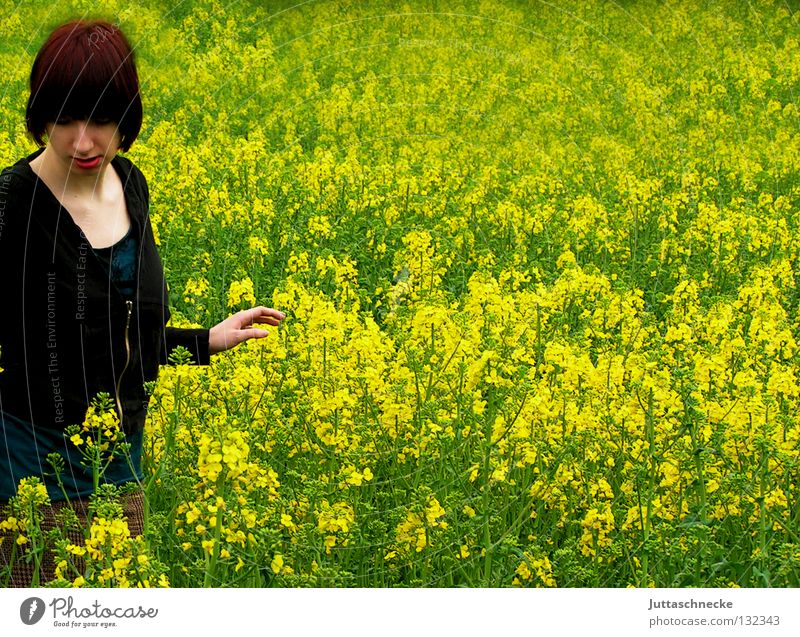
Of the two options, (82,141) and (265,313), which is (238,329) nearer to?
(265,313)

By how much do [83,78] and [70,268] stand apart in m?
0.49

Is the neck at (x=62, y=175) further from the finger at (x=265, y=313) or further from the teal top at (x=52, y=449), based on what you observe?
the finger at (x=265, y=313)

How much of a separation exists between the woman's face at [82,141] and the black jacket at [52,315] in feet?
0.33

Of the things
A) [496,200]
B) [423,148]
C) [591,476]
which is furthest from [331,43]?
[591,476]

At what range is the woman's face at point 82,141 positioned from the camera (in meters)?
3.41

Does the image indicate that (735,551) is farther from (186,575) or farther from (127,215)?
(127,215)

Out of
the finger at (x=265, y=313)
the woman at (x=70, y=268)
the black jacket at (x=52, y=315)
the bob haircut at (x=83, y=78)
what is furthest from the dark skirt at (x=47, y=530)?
the bob haircut at (x=83, y=78)

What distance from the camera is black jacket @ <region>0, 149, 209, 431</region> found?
343 cm

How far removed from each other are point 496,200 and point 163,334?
4.94m

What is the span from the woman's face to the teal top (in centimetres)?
24

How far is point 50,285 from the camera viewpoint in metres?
3.45

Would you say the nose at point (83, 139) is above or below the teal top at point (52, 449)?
above

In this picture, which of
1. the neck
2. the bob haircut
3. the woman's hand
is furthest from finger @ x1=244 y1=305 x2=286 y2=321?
the bob haircut

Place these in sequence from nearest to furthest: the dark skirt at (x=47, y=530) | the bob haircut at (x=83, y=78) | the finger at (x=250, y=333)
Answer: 1. the bob haircut at (x=83, y=78)
2. the dark skirt at (x=47, y=530)
3. the finger at (x=250, y=333)
